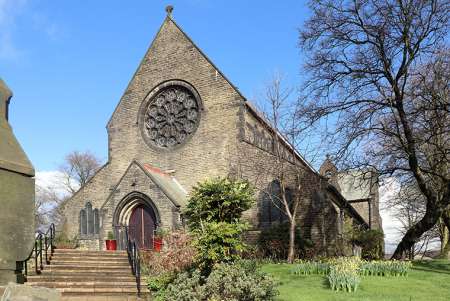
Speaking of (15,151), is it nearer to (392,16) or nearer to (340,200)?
(392,16)

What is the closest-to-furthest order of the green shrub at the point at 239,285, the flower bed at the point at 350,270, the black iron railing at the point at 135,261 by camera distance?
the green shrub at the point at 239,285
the flower bed at the point at 350,270
the black iron railing at the point at 135,261

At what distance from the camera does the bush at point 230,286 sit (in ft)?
29.6

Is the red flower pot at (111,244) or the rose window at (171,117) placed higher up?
the rose window at (171,117)

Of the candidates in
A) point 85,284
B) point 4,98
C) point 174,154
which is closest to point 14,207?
point 4,98

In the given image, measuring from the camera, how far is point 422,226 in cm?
1908

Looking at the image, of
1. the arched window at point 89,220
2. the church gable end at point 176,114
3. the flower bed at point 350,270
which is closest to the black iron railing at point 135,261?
the flower bed at point 350,270

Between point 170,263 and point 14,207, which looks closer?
point 14,207

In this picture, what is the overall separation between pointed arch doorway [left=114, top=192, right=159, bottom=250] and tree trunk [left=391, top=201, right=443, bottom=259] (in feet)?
37.1

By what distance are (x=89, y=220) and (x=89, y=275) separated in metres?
14.0

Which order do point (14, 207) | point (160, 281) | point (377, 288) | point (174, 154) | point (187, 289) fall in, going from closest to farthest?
point (14, 207), point (187, 289), point (377, 288), point (160, 281), point (174, 154)

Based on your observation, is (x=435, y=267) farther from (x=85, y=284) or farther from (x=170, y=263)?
(x=85, y=284)

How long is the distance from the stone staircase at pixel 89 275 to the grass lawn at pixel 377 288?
392 cm

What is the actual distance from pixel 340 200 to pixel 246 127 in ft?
20.6

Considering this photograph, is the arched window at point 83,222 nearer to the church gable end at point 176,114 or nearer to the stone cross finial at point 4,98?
the church gable end at point 176,114
